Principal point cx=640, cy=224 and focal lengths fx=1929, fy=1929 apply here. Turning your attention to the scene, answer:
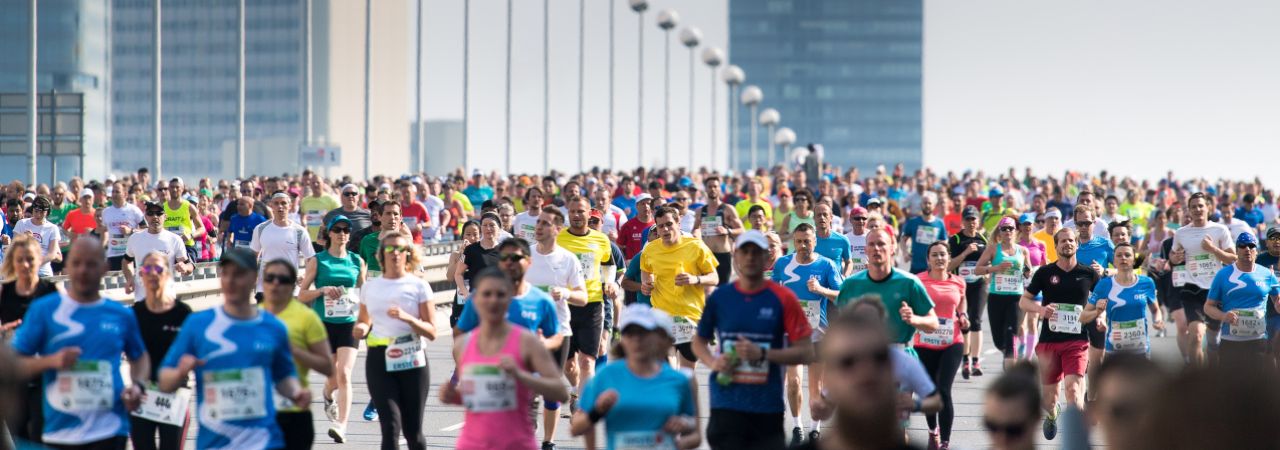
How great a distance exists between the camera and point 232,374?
7.32m

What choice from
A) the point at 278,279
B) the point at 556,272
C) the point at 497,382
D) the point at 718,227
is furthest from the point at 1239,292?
the point at 278,279

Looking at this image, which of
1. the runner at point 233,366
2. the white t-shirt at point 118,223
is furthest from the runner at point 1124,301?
the white t-shirt at point 118,223

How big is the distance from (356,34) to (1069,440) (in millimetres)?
150758

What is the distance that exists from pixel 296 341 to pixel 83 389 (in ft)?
2.84

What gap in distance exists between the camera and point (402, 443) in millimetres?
12531

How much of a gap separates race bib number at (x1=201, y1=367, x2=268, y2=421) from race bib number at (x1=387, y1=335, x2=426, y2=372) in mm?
3055

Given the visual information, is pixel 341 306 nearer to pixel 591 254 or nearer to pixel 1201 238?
pixel 591 254

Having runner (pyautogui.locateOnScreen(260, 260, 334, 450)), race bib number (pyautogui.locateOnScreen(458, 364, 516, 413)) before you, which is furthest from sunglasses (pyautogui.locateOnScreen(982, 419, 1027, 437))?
runner (pyautogui.locateOnScreen(260, 260, 334, 450))

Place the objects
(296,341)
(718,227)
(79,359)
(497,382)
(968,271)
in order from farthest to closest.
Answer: (718,227), (968,271), (296,341), (79,359), (497,382)

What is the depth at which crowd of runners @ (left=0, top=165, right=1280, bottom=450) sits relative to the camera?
404 cm

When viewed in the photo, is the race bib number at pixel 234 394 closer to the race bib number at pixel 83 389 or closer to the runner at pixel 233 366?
the runner at pixel 233 366

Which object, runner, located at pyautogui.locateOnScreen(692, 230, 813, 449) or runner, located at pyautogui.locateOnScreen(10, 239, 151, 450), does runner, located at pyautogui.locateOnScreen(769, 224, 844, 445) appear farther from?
runner, located at pyautogui.locateOnScreen(10, 239, 151, 450)

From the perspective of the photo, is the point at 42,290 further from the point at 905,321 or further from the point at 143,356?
the point at 905,321

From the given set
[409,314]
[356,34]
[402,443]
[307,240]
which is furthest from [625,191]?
[356,34]
